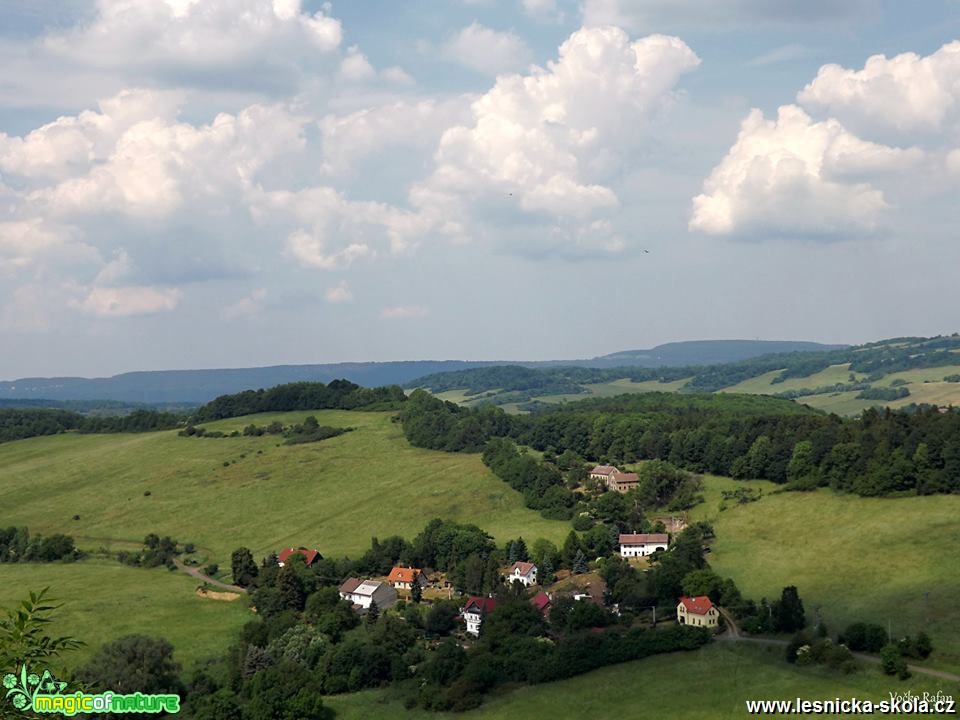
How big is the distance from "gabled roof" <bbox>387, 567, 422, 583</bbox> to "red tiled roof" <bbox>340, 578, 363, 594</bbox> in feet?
16.2

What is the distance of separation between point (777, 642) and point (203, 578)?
250ft

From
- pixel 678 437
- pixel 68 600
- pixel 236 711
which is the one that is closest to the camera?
pixel 236 711

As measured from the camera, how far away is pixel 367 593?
99688 millimetres

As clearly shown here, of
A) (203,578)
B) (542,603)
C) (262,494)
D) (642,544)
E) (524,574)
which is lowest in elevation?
(203,578)

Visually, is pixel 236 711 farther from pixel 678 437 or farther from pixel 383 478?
pixel 678 437

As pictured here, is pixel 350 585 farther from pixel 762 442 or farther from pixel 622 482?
pixel 762 442

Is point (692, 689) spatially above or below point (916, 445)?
below

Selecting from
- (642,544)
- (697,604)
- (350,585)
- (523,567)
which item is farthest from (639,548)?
(350,585)

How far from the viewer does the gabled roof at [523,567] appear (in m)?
105

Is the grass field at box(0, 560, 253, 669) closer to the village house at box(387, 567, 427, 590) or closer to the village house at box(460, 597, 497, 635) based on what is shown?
the village house at box(387, 567, 427, 590)

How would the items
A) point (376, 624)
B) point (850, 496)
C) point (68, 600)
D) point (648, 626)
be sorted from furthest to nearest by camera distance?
point (850, 496) < point (68, 600) < point (376, 624) < point (648, 626)

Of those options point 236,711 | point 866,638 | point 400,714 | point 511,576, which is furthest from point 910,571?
point 236,711

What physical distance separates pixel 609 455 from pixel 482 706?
9469 cm

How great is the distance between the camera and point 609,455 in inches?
6363
